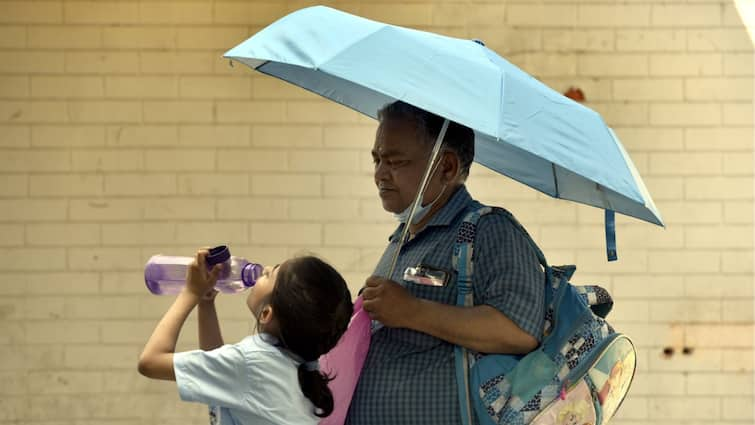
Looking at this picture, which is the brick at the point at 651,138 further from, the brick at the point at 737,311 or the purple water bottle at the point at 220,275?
the purple water bottle at the point at 220,275

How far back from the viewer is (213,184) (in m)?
6.83

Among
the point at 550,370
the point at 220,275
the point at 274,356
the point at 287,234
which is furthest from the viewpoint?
the point at 287,234

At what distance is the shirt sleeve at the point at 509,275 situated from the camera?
3.08 metres

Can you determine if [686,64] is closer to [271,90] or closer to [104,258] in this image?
[271,90]

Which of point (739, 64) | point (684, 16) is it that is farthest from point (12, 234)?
point (739, 64)

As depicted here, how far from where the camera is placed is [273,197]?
682 centimetres

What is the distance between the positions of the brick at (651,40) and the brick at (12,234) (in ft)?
11.3

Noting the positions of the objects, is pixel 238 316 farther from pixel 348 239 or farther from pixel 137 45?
pixel 137 45

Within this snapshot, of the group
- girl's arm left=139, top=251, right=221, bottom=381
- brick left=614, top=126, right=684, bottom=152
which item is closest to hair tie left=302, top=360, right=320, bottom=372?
girl's arm left=139, top=251, right=221, bottom=381

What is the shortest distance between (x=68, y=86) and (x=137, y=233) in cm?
90

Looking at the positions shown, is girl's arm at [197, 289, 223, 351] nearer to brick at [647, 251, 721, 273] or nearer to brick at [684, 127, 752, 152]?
brick at [647, 251, 721, 273]

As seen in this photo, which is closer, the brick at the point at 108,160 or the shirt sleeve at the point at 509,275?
the shirt sleeve at the point at 509,275

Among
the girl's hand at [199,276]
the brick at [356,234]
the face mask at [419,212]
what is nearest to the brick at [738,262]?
the brick at [356,234]

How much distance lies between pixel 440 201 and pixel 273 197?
11.6 feet
